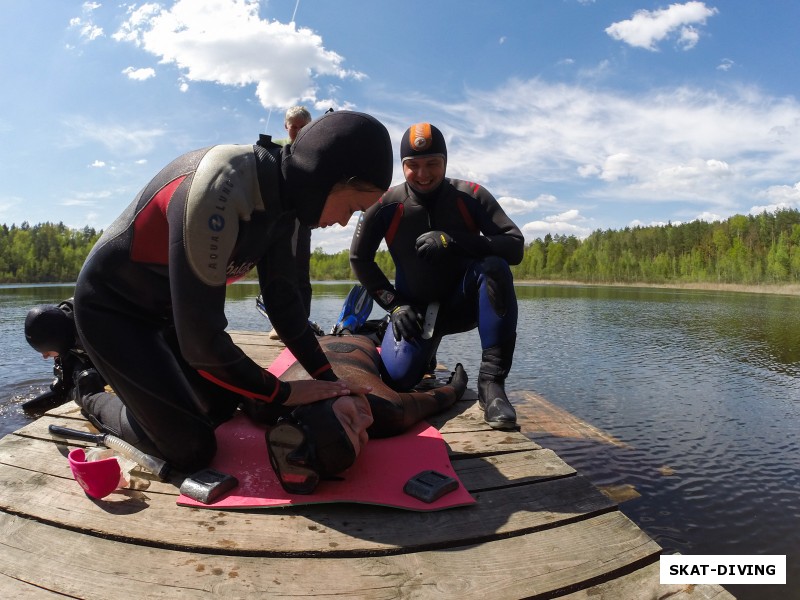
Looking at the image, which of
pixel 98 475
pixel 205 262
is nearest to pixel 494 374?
pixel 205 262

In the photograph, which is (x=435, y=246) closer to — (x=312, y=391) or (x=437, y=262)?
(x=437, y=262)

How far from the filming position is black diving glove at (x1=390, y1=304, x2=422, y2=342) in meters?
4.20

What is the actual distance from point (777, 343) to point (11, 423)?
15178 millimetres

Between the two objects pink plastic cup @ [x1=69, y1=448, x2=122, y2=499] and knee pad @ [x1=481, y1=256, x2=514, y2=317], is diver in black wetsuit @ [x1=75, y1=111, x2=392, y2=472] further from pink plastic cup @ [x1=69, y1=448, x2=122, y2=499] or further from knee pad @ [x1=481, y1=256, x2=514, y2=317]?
knee pad @ [x1=481, y1=256, x2=514, y2=317]

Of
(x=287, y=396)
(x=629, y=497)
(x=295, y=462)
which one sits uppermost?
(x=287, y=396)

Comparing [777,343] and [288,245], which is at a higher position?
[288,245]

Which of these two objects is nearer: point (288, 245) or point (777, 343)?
point (288, 245)

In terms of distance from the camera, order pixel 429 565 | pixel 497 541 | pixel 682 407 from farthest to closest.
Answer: pixel 682 407, pixel 497 541, pixel 429 565

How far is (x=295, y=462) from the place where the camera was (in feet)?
7.30

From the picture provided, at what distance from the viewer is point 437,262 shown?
14.5 ft

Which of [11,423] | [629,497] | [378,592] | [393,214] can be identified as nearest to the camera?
[378,592]

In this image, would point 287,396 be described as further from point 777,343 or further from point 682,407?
point 777,343

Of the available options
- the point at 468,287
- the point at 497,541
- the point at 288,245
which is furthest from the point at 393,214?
the point at 497,541

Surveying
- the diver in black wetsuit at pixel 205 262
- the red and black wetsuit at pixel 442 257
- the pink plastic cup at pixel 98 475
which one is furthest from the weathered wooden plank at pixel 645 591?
the red and black wetsuit at pixel 442 257
